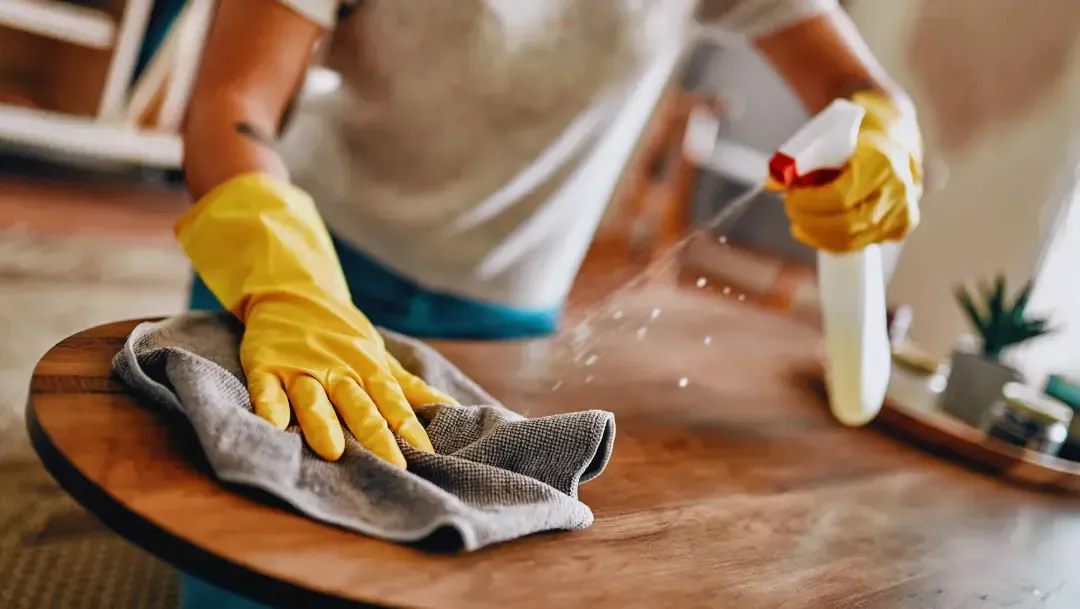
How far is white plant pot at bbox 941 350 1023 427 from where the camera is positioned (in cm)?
111

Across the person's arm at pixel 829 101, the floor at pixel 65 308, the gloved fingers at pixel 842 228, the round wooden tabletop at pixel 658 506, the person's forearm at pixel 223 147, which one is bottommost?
the floor at pixel 65 308

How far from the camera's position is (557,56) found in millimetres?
907

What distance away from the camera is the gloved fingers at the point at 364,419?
53 centimetres

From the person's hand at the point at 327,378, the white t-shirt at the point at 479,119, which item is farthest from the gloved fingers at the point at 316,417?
the white t-shirt at the point at 479,119

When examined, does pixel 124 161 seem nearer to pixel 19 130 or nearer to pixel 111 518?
pixel 19 130

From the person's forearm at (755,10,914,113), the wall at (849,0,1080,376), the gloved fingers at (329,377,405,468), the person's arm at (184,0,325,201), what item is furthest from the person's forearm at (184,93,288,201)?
the wall at (849,0,1080,376)

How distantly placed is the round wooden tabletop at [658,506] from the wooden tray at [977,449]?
26mm

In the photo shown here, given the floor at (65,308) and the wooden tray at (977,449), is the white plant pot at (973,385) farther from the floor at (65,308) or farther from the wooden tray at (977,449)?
the floor at (65,308)

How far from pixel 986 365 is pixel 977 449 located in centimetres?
22

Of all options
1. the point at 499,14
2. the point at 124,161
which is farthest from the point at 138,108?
the point at 499,14

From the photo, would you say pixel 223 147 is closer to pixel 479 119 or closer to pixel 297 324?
pixel 297 324

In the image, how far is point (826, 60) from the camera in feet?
3.32

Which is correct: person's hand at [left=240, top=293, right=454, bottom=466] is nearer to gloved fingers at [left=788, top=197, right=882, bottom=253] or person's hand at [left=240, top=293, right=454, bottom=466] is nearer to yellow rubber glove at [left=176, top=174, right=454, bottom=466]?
yellow rubber glove at [left=176, top=174, right=454, bottom=466]

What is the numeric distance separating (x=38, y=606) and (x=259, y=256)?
667 millimetres
